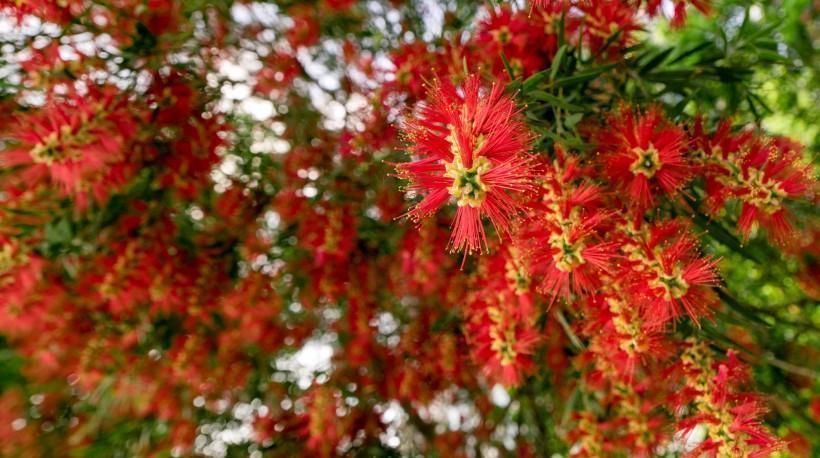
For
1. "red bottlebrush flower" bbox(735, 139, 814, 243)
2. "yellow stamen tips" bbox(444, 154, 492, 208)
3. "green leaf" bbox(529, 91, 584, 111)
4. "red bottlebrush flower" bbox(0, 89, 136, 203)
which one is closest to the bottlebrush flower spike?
"red bottlebrush flower" bbox(735, 139, 814, 243)

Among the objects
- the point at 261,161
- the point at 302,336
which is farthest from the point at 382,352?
the point at 261,161

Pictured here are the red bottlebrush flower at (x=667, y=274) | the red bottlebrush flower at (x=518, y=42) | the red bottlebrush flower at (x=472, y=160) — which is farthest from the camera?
the red bottlebrush flower at (x=518, y=42)

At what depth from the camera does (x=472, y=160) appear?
91 centimetres

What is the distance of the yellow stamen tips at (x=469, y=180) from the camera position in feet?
2.98

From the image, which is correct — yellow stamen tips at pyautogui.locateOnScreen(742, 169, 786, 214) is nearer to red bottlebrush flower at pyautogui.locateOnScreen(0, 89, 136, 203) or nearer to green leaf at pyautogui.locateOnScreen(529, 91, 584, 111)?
green leaf at pyautogui.locateOnScreen(529, 91, 584, 111)

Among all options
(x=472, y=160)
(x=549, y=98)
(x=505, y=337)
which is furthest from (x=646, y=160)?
(x=505, y=337)

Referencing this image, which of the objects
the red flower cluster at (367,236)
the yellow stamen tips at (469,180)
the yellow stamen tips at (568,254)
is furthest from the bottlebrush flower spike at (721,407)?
the yellow stamen tips at (469,180)

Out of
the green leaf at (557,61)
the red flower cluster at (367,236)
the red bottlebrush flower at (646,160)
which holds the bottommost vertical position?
the red flower cluster at (367,236)

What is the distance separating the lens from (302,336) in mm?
2789

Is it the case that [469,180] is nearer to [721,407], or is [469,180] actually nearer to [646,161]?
[646,161]

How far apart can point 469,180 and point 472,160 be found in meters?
0.03

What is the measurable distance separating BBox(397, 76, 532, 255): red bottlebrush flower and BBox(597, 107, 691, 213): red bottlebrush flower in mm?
338

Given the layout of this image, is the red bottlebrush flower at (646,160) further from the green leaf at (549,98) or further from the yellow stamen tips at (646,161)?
the green leaf at (549,98)

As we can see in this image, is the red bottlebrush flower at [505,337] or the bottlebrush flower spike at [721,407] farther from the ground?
the bottlebrush flower spike at [721,407]
